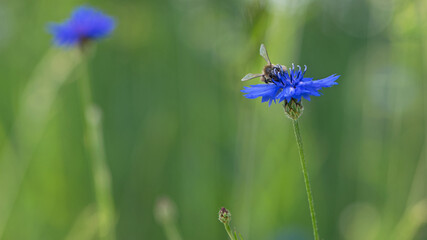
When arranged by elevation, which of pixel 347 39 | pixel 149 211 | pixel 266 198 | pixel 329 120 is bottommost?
pixel 149 211

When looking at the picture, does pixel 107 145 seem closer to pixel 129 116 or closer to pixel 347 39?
pixel 129 116

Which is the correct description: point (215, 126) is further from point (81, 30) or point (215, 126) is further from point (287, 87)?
point (287, 87)

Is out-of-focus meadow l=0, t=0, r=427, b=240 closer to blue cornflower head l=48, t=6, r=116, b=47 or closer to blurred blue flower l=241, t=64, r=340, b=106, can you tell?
blue cornflower head l=48, t=6, r=116, b=47

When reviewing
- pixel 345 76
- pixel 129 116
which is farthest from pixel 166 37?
pixel 345 76

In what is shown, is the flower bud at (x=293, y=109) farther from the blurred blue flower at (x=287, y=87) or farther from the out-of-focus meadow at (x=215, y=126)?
the out-of-focus meadow at (x=215, y=126)

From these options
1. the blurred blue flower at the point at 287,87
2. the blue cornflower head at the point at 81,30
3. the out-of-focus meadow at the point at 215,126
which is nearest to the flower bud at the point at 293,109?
the blurred blue flower at the point at 287,87

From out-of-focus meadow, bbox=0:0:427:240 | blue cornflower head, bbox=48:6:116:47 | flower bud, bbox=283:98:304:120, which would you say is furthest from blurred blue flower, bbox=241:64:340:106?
blue cornflower head, bbox=48:6:116:47
